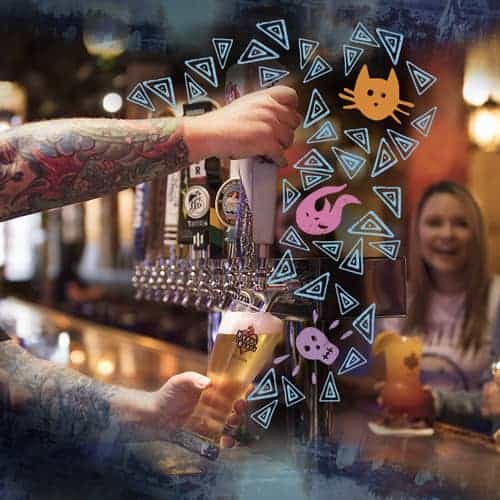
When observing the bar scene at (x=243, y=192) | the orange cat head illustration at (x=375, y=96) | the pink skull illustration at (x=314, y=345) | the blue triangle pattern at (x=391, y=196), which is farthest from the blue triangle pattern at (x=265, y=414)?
the orange cat head illustration at (x=375, y=96)

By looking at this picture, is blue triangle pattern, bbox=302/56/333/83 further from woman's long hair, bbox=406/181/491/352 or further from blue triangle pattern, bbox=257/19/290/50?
woman's long hair, bbox=406/181/491/352

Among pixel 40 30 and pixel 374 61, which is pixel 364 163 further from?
pixel 40 30

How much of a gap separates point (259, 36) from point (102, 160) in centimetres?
38

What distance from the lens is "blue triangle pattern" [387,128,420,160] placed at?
5.67 feet

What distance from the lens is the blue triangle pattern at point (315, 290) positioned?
1.68m

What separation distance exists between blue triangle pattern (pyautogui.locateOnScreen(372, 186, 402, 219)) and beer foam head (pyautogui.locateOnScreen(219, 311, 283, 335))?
1.04ft

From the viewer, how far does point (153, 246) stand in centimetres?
239

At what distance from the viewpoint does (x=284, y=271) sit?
1685mm

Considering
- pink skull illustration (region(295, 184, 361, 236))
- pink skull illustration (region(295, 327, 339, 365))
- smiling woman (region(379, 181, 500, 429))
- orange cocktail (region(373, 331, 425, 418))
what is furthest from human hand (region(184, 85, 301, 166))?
smiling woman (region(379, 181, 500, 429))

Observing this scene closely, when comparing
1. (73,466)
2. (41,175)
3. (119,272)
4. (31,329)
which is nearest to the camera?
(41,175)

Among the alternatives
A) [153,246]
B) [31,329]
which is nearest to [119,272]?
[153,246]

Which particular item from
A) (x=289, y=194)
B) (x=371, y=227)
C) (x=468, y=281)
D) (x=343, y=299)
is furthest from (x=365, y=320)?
(x=468, y=281)

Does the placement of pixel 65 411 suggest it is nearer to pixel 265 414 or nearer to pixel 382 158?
pixel 265 414

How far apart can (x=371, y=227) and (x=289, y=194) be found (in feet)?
0.58
